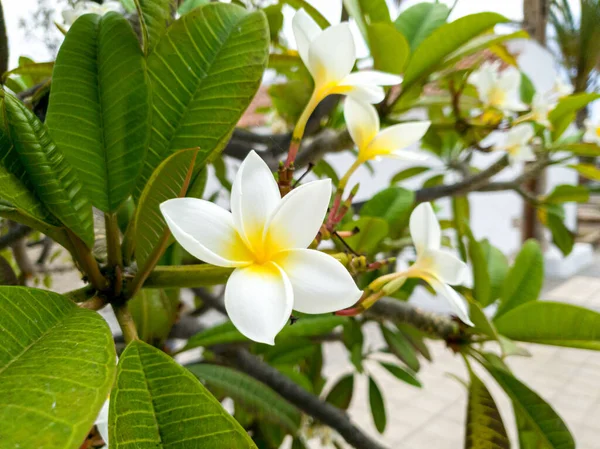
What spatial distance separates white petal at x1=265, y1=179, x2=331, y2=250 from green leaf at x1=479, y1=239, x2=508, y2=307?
484 millimetres

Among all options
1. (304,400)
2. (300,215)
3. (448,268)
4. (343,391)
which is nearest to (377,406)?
(343,391)

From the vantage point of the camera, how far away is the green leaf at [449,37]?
51 centimetres

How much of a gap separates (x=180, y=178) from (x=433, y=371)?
2.53m

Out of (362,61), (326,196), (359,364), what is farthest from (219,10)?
(359,364)

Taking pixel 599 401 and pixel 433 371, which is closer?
A: pixel 599 401

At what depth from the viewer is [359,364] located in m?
0.72

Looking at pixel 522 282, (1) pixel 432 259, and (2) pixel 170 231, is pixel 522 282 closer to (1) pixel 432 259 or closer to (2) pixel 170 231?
(1) pixel 432 259

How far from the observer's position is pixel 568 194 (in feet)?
3.46

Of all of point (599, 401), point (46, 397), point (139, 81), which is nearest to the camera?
point (46, 397)

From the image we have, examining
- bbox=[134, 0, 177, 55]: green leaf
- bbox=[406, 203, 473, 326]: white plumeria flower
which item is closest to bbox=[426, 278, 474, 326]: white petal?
bbox=[406, 203, 473, 326]: white plumeria flower

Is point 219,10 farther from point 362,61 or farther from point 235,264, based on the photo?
point 362,61

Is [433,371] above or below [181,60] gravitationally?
below

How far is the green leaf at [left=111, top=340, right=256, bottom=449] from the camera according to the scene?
0.58 feet

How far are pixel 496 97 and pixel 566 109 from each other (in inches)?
4.5
